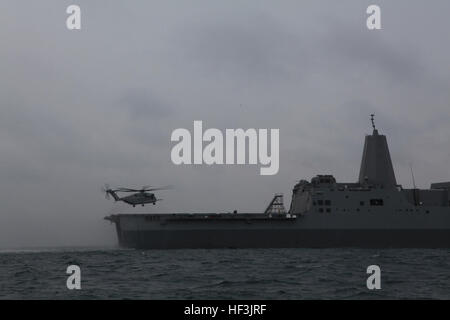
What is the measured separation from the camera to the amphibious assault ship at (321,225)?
42.7m

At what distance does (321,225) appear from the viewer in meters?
42.9

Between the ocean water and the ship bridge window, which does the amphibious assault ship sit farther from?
the ocean water

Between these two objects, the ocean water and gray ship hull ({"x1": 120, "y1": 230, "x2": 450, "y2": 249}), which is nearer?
the ocean water

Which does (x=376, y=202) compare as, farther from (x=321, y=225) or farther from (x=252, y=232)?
(x=252, y=232)

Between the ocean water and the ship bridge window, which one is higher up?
the ship bridge window

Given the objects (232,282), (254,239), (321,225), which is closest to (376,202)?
(321,225)

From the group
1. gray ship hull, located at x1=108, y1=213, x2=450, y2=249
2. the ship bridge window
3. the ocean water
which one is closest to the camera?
the ocean water

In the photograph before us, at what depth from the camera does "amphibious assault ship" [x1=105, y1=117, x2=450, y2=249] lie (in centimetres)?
4272

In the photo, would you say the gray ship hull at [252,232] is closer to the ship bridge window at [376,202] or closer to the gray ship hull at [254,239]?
the gray ship hull at [254,239]

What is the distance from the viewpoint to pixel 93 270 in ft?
75.8

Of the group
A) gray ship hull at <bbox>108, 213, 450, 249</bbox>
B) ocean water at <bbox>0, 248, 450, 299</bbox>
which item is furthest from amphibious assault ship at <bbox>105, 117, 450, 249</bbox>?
ocean water at <bbox>0, 248, 450, 299</bbox>
